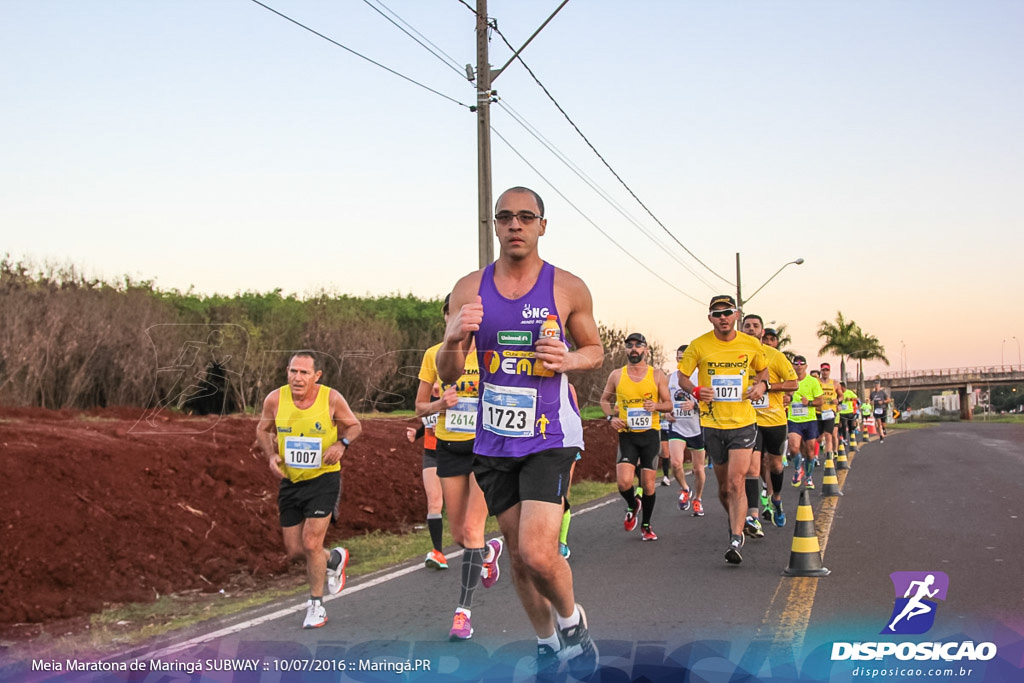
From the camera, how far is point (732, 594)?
7250 millimetres

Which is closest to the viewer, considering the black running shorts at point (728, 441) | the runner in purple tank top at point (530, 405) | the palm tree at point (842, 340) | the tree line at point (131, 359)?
the runner in purple tank top at point (530, 405)

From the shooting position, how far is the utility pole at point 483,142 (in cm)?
1449

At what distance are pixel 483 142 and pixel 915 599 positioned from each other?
10.1 meters

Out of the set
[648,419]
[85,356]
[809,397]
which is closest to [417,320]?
[85,356]

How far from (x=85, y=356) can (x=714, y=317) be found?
19.6 meters

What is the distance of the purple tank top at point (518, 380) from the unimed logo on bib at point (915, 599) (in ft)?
9.09

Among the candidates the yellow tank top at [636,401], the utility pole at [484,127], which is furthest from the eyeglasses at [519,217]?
the utility pole at [484,127]

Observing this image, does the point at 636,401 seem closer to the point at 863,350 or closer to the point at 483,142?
the point at 483,142

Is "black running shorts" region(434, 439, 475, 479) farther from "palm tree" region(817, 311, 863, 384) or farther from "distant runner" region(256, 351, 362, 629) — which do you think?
"palm tree" region(817, 311, 863, 384)

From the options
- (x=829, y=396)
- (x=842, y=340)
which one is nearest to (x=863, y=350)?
(x=842, y=340)

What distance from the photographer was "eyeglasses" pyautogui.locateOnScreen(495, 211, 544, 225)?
16.0ft

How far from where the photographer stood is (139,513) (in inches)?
416

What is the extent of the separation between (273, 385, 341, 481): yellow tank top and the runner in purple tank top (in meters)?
2.40

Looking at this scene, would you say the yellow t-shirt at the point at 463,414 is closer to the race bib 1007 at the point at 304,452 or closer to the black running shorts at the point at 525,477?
the race bib 1007 at the point at 304,452
